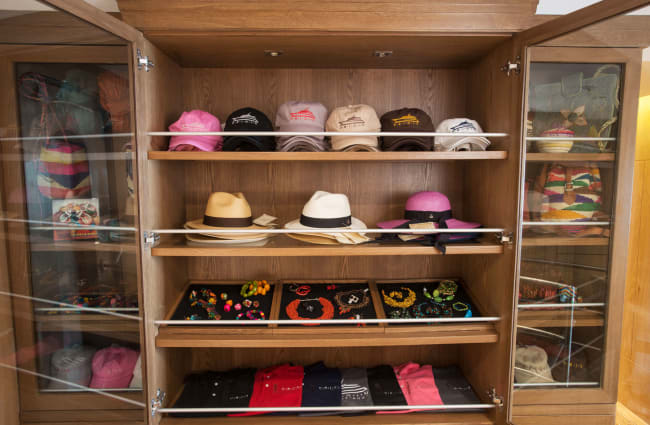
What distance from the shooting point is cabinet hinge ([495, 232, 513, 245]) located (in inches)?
54.9

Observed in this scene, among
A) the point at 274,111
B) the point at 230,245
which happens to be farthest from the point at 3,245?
the point at 274,111

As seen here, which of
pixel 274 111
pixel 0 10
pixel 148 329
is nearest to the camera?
pixel 0 10

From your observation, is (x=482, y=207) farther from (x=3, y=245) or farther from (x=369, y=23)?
(x=3, y=245)

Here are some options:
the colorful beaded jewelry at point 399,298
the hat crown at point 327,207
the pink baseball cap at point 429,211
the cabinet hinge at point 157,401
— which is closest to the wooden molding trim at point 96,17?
the hat crown at point 327,207

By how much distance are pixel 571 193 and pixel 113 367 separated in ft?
5.28

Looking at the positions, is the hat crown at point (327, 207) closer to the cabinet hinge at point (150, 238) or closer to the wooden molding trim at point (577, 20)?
the cabinet hinge at point (150, 238)

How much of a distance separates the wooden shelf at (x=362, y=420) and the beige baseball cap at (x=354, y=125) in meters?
1.07

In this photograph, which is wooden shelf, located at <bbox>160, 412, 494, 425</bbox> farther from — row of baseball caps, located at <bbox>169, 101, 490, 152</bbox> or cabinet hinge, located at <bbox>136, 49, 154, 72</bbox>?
cabinet hinge, located at <bbox>136, 49, 154, 72</bbox>

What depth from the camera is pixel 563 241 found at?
1.27m

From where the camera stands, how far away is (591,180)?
119 centimetres

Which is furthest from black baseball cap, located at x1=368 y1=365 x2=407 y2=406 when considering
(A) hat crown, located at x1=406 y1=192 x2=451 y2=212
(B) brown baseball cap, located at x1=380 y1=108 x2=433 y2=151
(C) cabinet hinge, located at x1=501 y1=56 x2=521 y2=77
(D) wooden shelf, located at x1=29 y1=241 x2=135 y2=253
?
(C) cabinet hinge, located at x1=501 y1=56 x2=521 y2=77

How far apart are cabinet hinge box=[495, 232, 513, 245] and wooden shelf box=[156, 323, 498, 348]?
1.13 ft

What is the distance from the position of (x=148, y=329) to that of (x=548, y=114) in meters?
1.55

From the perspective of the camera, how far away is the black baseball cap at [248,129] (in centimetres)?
149
